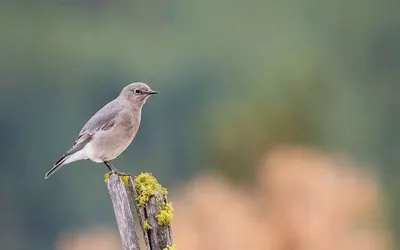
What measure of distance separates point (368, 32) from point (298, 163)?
4.28m

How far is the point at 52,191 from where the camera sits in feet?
31.3

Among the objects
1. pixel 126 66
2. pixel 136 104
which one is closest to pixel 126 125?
pixel 136 104

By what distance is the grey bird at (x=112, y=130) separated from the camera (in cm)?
314

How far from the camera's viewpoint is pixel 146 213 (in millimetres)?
2584

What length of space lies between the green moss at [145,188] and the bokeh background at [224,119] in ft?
10.4

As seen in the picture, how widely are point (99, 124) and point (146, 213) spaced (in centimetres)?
72

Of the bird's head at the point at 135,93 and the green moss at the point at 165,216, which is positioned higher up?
the bird's head at the point at 135,93

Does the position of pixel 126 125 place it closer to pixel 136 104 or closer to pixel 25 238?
pixel 136 104

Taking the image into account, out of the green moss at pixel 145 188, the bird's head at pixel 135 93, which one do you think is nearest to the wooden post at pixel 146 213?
the green moss at pixel 145 188

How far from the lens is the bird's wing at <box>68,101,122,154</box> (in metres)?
3.18

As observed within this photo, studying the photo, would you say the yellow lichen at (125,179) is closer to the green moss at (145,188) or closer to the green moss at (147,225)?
the green moss at (145,188)

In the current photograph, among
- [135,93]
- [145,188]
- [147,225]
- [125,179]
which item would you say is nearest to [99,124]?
[135,93]

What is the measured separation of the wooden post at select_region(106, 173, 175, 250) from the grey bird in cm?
49

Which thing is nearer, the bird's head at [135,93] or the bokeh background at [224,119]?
the bird's head at [135,93]
